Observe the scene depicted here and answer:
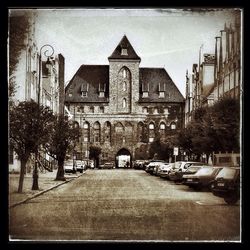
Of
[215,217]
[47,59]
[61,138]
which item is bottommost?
[215,217]

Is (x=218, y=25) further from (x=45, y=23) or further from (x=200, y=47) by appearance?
(x=45, y=23)

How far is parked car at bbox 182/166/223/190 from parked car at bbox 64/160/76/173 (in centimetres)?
179

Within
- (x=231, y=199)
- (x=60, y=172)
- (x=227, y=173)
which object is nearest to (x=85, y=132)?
(x=60, y=172)

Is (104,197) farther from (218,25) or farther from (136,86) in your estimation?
(218,25)

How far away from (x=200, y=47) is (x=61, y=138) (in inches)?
105

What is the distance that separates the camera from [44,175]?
60.6 feet

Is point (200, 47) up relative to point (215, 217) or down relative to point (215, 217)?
up

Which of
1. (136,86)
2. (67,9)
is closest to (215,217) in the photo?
(136,86)

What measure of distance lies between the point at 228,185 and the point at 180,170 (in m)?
1.24

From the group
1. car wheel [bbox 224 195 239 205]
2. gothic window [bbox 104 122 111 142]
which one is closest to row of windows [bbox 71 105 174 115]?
gothic window [bbox 104 122 111 142]

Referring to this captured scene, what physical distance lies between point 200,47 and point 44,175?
3.13m

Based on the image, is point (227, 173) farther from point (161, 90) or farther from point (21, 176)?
point (21, 176)

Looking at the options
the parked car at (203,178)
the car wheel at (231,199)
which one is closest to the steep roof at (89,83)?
the parked car at (203,178)

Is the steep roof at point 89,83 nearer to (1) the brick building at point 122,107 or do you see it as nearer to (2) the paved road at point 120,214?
(1) the brick building at point 122,107
